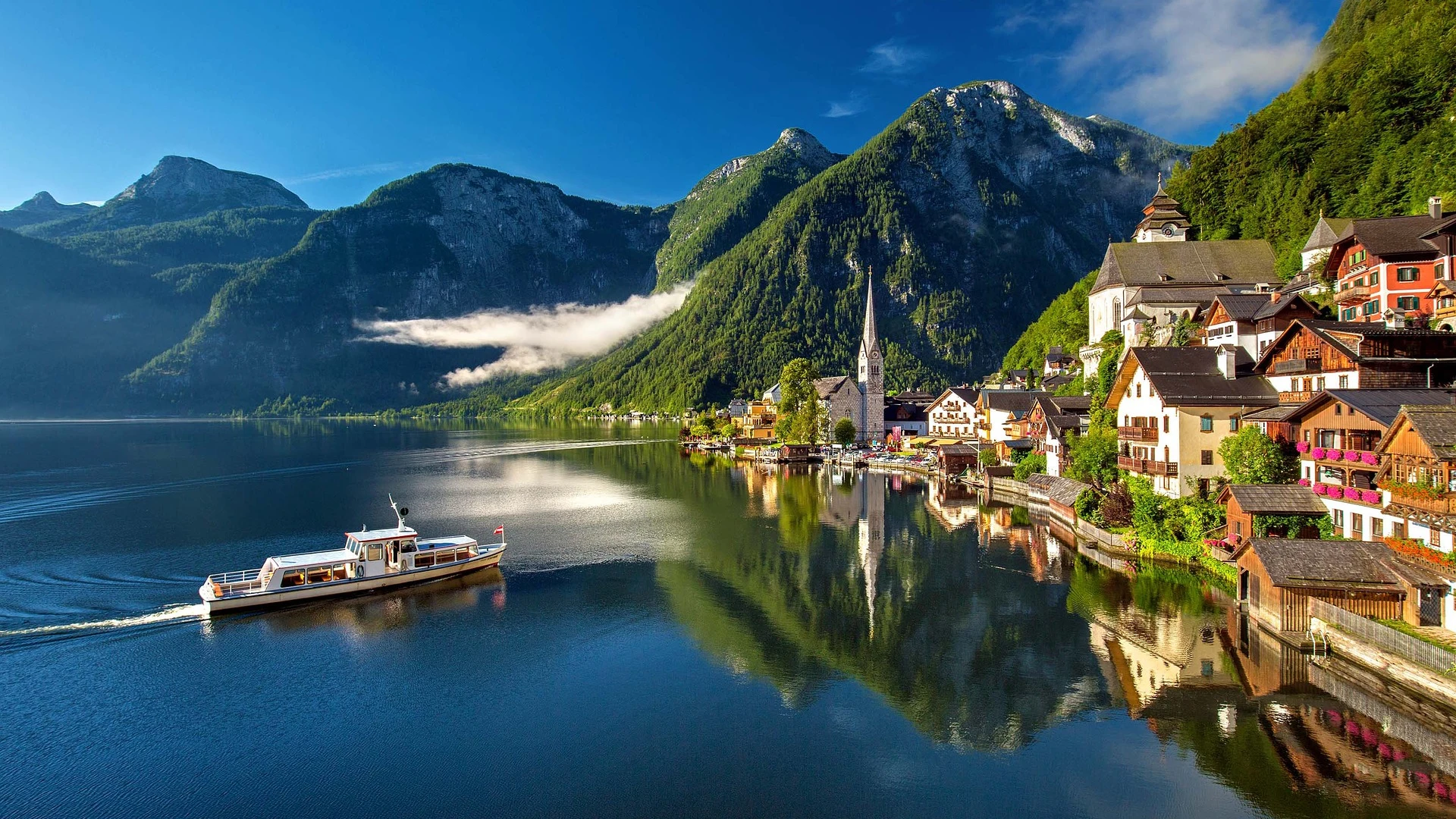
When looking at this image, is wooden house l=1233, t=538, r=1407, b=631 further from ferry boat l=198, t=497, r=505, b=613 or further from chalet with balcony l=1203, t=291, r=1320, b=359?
ferry boat l=198, t=497, r=505, b=613

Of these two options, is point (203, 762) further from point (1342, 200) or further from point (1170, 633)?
point (1342, 200)

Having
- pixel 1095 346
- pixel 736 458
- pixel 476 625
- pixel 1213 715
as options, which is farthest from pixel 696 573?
pixel 736 458

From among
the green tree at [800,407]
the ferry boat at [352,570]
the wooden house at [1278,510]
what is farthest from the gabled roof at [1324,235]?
the ferry boat at [352,570]

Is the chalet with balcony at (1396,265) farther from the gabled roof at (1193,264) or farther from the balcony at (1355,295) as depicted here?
the gabled roof at (1193,264)

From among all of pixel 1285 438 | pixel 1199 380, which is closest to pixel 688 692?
pixel 1285 438

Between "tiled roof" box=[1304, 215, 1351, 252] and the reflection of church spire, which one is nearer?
the reflection of church spire

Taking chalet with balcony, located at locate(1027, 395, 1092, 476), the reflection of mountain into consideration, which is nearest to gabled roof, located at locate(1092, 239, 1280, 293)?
chalet with balcony, located at locate(1027, 395, 1092, 476)
